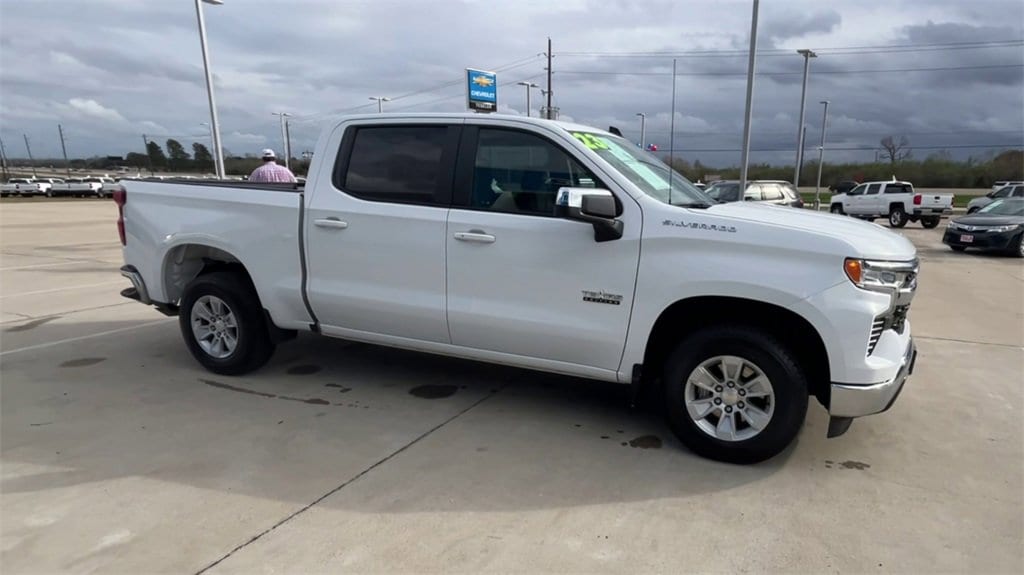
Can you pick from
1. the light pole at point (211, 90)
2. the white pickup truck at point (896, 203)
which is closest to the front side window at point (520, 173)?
the light pole at point (211, 90)

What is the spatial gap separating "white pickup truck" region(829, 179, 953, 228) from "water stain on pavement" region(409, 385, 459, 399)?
78.7 ft

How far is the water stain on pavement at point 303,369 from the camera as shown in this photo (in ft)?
17.4

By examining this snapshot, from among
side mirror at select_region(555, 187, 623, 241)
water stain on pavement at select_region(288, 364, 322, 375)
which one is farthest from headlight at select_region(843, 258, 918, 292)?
water stain on pavement at select_region(288, 364, 322, 375)

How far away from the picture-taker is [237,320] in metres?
4.96

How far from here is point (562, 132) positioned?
13.0ft

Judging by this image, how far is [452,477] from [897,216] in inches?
1041

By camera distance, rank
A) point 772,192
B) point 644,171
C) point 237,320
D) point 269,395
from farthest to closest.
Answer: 1. point 772,192
2. point 237,320
3. point 269,395
4. point 644,171

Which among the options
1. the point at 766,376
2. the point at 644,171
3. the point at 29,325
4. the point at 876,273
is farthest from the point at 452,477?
the point at 29,325

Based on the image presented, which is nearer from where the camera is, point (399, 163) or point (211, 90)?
point (399, 163)

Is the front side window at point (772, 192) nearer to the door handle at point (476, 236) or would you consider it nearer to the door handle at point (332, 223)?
the door handle at point (476, 236)

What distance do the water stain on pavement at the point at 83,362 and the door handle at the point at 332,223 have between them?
110 inches

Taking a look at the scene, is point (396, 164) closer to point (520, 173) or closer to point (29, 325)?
point (520, 173)

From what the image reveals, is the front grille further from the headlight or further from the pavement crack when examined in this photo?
the pavement crack

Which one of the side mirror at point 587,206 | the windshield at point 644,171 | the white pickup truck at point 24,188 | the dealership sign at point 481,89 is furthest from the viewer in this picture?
the white pickup truck at point 24,188
